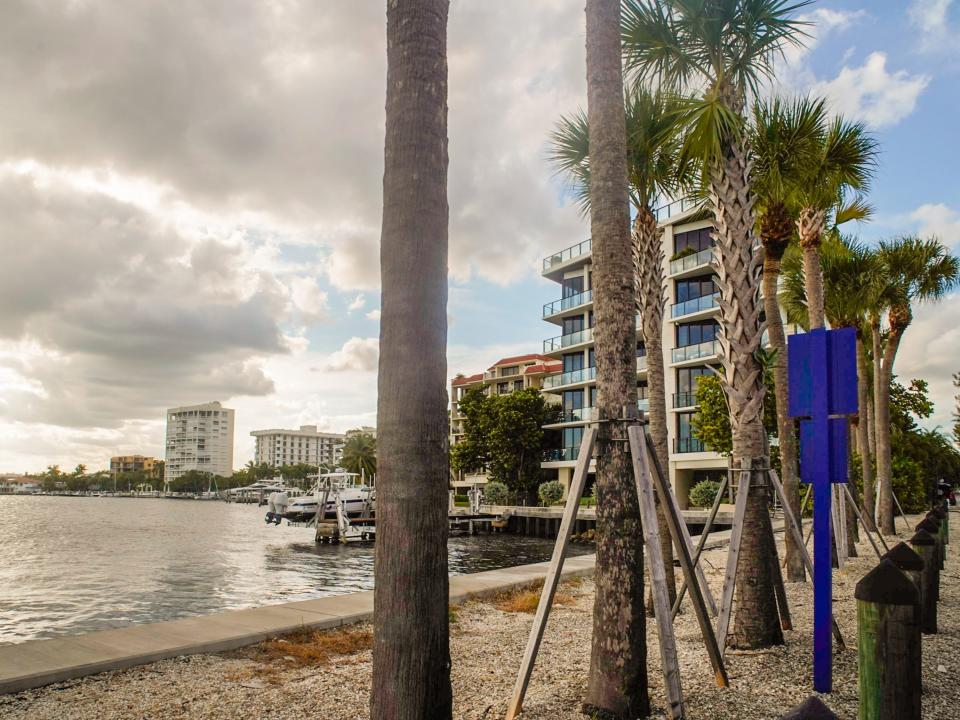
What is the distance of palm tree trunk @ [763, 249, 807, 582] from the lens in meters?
12.4

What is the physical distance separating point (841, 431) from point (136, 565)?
30.5m

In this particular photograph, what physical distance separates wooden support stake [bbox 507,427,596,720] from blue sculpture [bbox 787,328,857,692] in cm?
217

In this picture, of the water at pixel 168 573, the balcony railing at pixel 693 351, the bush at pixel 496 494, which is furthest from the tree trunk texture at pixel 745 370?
the bush at pixel 496 494

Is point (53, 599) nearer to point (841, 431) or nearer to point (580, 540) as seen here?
point (841, 431)

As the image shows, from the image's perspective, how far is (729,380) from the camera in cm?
789

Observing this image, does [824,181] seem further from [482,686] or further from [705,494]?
[705,494]

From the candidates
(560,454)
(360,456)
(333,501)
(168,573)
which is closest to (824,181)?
(168,573)

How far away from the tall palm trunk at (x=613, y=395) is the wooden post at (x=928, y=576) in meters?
3.54

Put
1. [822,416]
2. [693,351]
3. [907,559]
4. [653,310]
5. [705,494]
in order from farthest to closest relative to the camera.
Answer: [693,351] → [705,494] → [653,310] → [822,416] → [907,559]

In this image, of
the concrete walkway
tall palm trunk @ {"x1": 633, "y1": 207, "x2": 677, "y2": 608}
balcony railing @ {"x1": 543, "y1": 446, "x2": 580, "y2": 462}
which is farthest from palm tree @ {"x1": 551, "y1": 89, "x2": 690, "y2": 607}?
balcony railing @ {"x1": 543, "y1": 446, "x2": 580, "y2": 462}

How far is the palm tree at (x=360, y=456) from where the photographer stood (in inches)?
3801

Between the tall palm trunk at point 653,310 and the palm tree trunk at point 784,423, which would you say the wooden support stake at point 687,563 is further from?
the palm tree trunk at point 784,423

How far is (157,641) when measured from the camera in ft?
25.4

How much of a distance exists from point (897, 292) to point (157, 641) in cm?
2302
